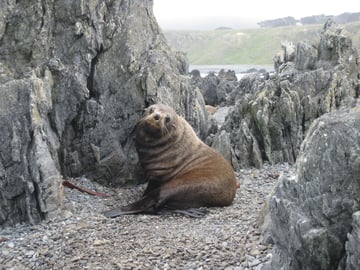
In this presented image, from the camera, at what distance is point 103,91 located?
31.1 ft

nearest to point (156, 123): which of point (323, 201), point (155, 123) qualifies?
point (155, 123)

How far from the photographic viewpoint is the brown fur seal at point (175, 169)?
820cm

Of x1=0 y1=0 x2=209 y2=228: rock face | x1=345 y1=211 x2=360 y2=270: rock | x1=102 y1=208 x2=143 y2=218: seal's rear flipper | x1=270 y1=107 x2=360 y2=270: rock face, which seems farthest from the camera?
x1=102 y1=208 x2=143 y2=218: seal's rear flipper

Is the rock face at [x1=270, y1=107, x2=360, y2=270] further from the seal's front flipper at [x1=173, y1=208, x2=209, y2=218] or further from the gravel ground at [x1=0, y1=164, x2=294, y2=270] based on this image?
the seal's front flipper at [x1=173, y1=208, x2=209, y2=218]

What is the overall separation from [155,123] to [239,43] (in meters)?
136

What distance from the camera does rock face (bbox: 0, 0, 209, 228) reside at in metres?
7.50

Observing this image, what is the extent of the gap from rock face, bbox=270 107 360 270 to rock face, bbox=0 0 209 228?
13.3ft

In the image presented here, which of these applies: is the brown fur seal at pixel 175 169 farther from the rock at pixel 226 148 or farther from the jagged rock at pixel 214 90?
the jagged rock at pixel 214 90

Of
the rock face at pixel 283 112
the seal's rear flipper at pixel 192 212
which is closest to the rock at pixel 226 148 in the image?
the rock face at pixel 283 112

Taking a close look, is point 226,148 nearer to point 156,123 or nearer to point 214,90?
point 156,123

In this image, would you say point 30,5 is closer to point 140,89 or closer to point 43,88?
point 43,88

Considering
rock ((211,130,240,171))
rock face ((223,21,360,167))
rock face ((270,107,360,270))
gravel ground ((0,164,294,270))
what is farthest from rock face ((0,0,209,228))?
rock face ((270,107,360,270))

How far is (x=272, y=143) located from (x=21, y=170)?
17.6ft

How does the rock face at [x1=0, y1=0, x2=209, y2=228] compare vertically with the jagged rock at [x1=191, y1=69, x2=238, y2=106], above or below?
above
